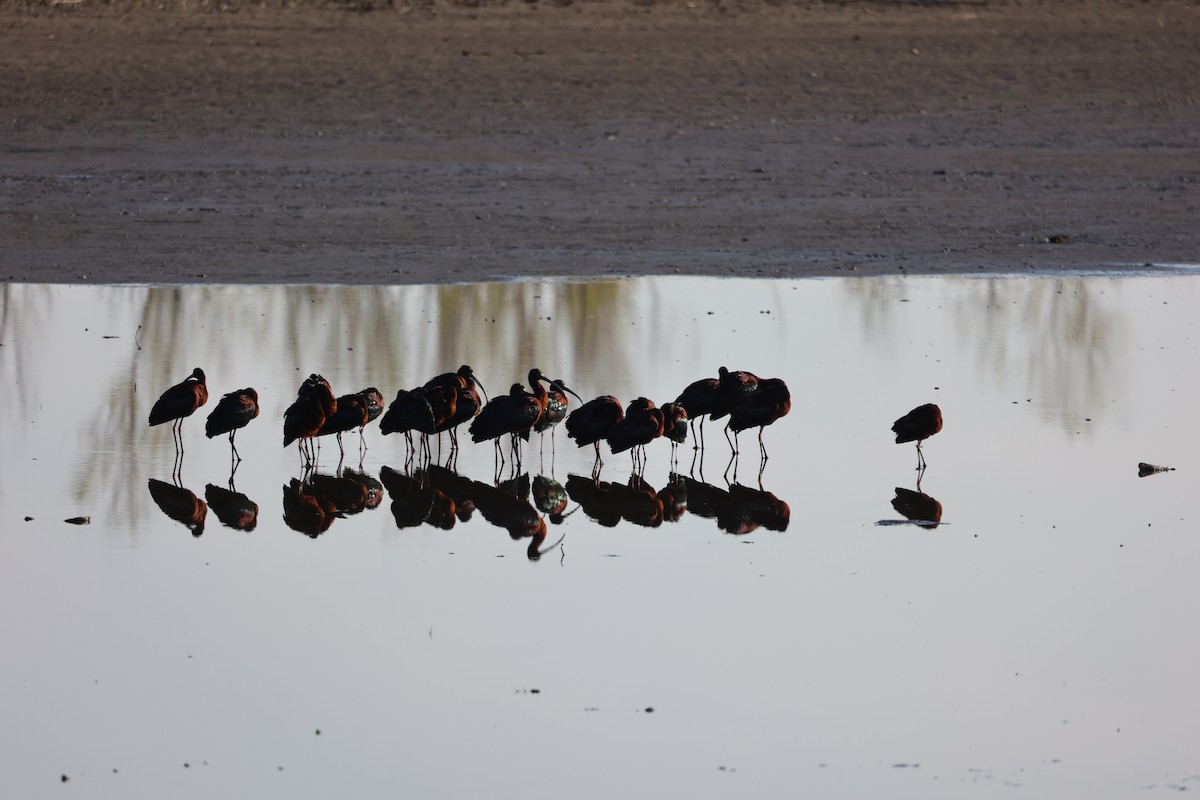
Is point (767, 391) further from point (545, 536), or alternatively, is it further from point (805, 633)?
point (805, 633)

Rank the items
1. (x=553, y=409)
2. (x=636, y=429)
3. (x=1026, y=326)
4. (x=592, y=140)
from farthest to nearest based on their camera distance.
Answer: (x=592, y=140)
(x=1026, y=326)
(x=553, y=409)
(x=636, y=429)

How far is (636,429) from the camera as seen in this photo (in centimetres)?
886

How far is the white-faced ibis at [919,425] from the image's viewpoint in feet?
28.9

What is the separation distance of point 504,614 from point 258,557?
1.31 meters

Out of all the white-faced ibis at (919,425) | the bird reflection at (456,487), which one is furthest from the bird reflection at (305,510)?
the white-faced ibis at (919,425)

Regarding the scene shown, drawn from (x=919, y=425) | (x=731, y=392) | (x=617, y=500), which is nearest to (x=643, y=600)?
(x=617, y=500)

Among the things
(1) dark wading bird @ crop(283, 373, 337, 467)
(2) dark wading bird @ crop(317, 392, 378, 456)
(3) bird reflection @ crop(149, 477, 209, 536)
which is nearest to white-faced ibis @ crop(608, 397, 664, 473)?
(2) dark wading bird @ crop(317, 392, 378, 456)

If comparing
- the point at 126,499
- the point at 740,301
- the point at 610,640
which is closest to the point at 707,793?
the point at 610,640

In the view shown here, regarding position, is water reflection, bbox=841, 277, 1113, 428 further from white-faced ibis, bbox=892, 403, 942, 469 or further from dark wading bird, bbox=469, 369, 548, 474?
dark wading bird, bbox=469, 369, 548, 474

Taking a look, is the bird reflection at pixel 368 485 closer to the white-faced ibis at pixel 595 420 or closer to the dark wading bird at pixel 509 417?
the dark wading bird at pixel 509 417

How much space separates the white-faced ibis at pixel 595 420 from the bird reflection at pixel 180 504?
1.95m

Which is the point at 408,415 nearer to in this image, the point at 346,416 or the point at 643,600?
the point at 346,416

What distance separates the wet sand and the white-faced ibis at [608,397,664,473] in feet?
19.0

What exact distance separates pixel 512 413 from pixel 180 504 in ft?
5.72
